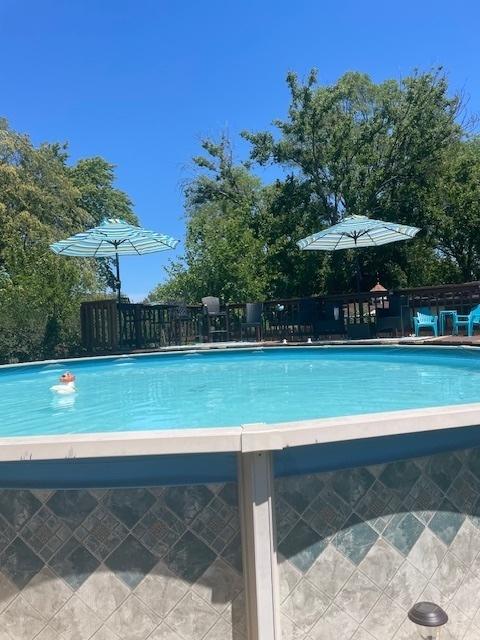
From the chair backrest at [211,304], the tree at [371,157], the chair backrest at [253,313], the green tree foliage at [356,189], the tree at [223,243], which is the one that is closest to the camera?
the chair backrest at [253,313]

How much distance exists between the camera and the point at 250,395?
19.9 ft

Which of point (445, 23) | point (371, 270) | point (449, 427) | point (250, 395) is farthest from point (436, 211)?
point (449, 427)

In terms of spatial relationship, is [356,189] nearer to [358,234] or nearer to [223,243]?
[223,243]

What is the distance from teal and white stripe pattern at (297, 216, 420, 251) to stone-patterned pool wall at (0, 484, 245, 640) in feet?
34.2

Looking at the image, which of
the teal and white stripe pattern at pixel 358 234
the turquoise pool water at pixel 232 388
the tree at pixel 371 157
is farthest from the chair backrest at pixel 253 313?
the tree at pixel 371 157

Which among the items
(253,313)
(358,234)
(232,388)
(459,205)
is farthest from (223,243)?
(232,388)

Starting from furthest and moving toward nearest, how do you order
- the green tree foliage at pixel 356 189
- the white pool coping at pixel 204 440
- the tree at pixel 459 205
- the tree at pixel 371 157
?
1. the tree at pixel 371 157
2. the green tree foliage at pixel 356 189
3. the tree at pixel 459 205
4. the white pool coping at pixel 204 440

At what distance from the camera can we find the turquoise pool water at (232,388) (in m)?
4.88

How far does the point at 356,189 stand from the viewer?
734 inches

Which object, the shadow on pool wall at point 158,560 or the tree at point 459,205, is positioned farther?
the tree at point 459,205

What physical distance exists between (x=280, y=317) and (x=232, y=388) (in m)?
6.76

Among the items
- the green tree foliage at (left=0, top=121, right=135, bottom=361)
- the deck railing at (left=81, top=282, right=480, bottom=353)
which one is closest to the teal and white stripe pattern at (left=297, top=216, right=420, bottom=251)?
the deck railing at (left=81, top=282, right=480, bottom=353)

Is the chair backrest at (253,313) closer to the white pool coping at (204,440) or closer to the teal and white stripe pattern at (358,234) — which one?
the teal and white stripe pattern at (358,234)

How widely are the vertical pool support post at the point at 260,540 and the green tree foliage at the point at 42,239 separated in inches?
425
